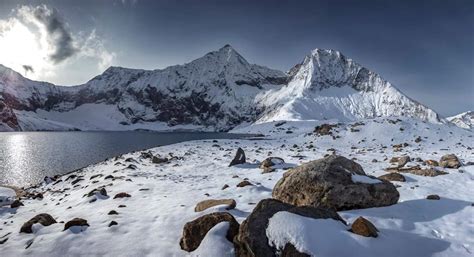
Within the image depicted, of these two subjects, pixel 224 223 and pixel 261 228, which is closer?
pixel 261 228

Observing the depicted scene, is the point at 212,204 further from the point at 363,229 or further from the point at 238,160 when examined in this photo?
the point at 238,160

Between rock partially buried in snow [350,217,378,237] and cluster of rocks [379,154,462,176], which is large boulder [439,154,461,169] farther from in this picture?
rock partially buried in snow [350,217,378,237]

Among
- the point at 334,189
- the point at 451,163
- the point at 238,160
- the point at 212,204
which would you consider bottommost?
the point at 212,204

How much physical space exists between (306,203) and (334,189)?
1.16 m

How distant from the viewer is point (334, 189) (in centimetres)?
1189

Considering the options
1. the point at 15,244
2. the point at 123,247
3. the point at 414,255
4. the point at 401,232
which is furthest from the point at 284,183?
the point at 15,244

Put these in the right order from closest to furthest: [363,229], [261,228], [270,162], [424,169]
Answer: [261,228] → [363,229] → [424,169] → [270,162]

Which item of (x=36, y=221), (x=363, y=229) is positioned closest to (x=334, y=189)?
(x=363, y=229)

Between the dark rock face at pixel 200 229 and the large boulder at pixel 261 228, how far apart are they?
711 mm

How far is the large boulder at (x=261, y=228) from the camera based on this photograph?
8.16 meters

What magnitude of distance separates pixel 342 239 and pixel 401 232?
8.63ft

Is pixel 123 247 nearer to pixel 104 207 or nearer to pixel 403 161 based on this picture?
pixel 104 207

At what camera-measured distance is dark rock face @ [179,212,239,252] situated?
379 inches

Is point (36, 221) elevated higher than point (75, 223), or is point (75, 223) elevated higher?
point (75, 223)
